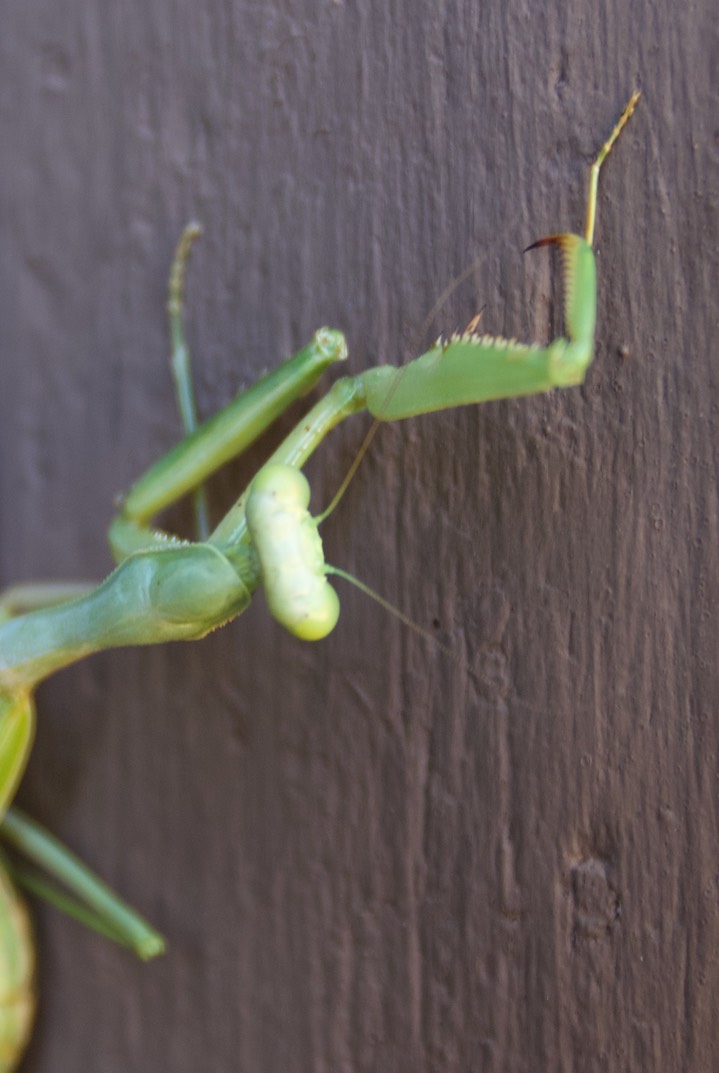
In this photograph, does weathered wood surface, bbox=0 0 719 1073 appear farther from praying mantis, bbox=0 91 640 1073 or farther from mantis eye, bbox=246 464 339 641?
mantis eye, bbox=246 464 339 641

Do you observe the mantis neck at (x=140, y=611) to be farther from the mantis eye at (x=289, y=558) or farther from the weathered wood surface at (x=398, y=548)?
the weathered wood surface at (x=398, y=548)

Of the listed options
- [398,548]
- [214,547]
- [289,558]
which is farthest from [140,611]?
[398,548]

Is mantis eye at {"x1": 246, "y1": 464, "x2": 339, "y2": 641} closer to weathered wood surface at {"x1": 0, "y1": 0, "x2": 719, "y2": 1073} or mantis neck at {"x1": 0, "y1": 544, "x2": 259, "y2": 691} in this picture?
mantis neck at {"x1": 0, "y1": 544, "x2": 259, "y2": 691}

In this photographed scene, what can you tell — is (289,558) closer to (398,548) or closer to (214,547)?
(214,547)

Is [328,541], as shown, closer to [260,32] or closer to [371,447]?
[371,447]

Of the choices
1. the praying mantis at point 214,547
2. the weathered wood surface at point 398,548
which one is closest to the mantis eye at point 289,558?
the praying mantis at point 214,547

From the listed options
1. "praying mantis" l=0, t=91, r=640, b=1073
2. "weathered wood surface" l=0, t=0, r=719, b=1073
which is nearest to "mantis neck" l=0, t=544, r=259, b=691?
"praying mantis" l=0, t=91, r=640, b=1073

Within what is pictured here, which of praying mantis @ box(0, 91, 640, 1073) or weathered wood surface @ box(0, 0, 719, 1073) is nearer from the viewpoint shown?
praying mantis @ box(0, 91, 640, 1073)
